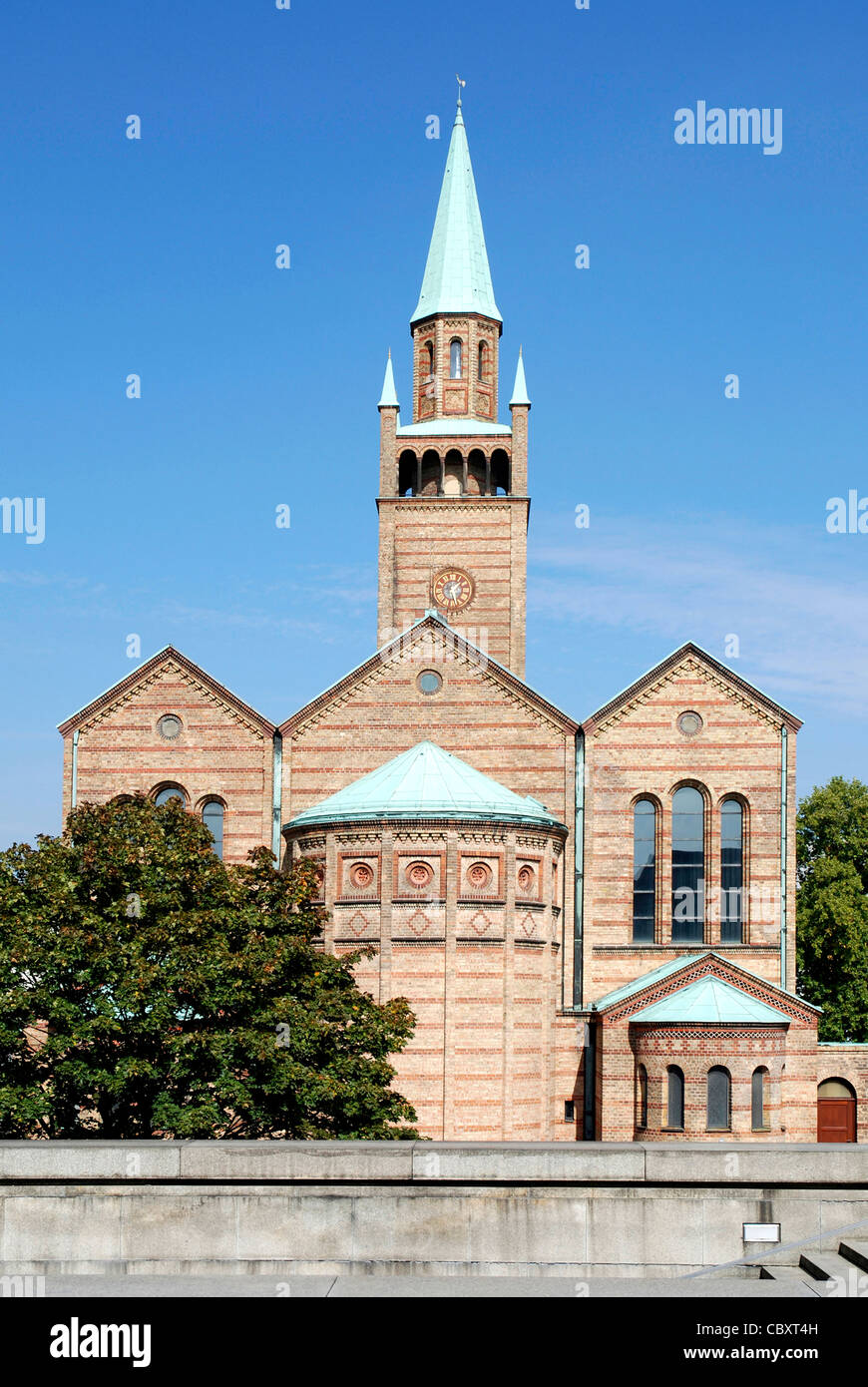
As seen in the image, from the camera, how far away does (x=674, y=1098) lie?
3581 centimetres

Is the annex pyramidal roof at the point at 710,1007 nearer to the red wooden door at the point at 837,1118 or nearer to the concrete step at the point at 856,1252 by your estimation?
the red wooden door at the point at 837,1118

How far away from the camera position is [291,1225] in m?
14.2

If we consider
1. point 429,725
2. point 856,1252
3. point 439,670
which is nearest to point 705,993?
point 429,725

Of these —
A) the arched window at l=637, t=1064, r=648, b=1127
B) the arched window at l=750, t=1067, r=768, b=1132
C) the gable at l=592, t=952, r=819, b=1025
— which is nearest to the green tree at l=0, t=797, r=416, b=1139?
the arched window at l=637, t=1064, r=648, b=1127

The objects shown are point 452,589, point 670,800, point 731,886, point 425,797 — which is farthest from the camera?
point 452,589

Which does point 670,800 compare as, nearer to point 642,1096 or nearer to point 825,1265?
point 642,1096

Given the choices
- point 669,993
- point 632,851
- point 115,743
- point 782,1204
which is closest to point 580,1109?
point 669,993

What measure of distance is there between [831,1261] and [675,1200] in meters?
1.60

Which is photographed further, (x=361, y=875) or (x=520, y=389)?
(x=520, y=389)

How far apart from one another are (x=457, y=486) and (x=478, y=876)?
2146cm

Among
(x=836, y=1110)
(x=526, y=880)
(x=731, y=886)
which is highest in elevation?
(x=526, y=880)

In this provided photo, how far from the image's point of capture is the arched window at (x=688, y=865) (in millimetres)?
40688

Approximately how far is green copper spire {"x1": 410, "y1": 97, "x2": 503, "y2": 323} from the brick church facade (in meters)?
17.7

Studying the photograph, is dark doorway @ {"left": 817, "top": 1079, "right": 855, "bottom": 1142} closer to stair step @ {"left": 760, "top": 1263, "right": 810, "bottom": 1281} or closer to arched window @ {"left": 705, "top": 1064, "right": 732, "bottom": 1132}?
arched window @ {"left": 705, "top": 1064, "right": 732, "bottom": 1132}
